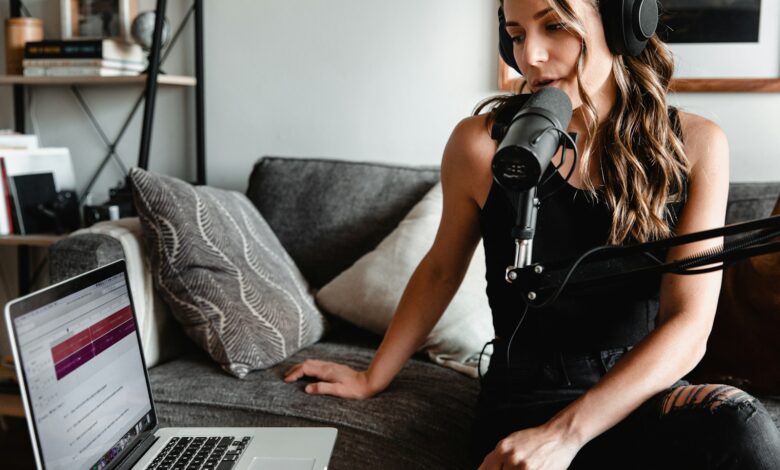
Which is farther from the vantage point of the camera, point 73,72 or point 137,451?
point 73,72

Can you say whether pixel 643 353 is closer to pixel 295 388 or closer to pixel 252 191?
pixel 295 388

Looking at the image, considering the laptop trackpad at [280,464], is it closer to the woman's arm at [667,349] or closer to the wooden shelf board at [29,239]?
the woman's arm at [667,349]

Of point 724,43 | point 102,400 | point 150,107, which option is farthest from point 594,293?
point 150,107

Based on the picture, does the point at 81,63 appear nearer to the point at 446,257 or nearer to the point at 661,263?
the point at 446,257

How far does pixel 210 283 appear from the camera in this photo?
1665 mm

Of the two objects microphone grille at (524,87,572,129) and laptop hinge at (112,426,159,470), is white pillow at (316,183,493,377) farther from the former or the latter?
microphone grille at (524,87,572,129)

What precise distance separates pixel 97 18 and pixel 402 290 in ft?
4.77

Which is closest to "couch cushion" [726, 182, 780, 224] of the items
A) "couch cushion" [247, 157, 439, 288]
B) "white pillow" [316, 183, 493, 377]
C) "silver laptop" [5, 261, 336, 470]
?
"white pillow" [316, 183, 493, 377]

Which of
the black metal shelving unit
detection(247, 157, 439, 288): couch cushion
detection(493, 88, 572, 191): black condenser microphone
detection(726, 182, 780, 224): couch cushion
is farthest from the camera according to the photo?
the black metal shelving unit

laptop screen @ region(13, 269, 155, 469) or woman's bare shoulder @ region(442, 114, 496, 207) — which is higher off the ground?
woman's bare shoulder @ region(442, 114, 496, 207)

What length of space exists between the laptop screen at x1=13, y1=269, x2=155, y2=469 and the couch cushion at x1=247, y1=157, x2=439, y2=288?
98cm

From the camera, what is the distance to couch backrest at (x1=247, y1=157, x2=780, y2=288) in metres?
2.10

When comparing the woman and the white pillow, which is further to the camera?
the white pillow

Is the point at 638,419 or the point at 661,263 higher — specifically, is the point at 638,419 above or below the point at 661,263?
below
